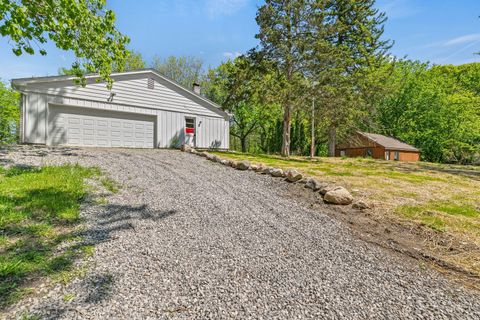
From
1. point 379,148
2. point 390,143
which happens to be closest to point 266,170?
point 379,148

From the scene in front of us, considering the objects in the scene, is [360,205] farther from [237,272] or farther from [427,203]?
[237,272]

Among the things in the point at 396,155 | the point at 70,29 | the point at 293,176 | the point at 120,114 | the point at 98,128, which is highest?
the point at 70,29

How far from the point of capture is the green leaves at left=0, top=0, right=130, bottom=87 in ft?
17.5

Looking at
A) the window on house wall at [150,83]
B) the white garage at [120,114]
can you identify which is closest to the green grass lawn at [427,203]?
the white garage at [120,114]

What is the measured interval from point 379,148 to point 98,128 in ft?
83.4

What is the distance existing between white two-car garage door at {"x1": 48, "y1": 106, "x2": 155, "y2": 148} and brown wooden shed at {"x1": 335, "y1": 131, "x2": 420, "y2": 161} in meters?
22.3

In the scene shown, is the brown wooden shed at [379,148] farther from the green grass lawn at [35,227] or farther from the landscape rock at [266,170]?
the green grass lawn at [35,227]

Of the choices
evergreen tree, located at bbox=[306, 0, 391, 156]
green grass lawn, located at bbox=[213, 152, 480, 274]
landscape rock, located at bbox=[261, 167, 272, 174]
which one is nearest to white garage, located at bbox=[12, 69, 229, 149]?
evergreen tree, located at bbox=[306, 0, 391, 156]

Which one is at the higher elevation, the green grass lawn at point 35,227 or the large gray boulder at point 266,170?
the large gray boulder at point 266,170

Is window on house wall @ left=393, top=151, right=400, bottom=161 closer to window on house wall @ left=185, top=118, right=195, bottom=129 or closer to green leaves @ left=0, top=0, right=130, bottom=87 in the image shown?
window on house wall @ left=185, top=118, right=195, bottom=129

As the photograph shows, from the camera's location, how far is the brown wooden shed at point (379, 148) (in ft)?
85.3

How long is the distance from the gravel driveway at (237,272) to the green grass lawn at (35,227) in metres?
0.25

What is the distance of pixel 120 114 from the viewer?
1269cm

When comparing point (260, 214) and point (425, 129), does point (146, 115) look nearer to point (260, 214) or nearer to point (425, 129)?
point (260, 214)
